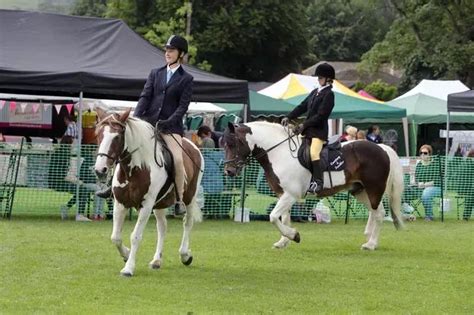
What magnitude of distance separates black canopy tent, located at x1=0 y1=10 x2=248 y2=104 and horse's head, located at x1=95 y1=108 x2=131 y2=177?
6462mm

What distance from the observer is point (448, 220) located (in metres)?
19.3

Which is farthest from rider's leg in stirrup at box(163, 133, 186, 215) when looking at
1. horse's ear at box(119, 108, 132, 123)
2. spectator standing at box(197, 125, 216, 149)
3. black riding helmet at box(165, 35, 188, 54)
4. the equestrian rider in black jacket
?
spectator standing at box(197, 125, 216, 149)

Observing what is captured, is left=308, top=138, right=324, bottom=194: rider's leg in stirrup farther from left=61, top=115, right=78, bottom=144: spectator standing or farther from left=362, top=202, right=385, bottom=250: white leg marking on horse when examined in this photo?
left=61, top=115, right=78, bottom=144: spectator standing

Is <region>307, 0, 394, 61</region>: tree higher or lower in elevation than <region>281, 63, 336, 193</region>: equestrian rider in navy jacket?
higher

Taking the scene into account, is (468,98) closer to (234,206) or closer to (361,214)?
(361,214)

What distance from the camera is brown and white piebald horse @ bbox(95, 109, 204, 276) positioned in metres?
Answer: 9.89

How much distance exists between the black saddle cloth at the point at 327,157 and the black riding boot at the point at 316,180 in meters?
0.07

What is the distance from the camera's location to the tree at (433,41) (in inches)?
1857

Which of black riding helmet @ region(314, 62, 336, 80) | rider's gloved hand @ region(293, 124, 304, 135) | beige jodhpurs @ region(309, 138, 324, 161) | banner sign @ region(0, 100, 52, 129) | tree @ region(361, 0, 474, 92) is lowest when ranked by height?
beige jodhpurs @ region(309, 138, 324, 161)

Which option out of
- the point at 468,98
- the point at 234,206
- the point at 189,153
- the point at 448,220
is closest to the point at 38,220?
the point at 234,206

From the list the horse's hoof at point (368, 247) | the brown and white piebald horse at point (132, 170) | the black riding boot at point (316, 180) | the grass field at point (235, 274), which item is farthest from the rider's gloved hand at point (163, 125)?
the horse's hoof at point (368, 247)

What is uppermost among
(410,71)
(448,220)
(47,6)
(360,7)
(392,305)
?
(360,7)

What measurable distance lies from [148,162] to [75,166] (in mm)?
6708

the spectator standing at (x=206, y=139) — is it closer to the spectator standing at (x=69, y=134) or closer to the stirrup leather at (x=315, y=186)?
the spectator standing at (x=69, y=134)
